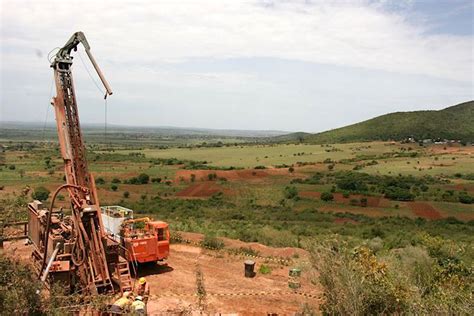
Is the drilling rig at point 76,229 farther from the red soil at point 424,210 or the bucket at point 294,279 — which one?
the red soil at point 424,210

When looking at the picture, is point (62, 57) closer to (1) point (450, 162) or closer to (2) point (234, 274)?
(2) point (234, 274)

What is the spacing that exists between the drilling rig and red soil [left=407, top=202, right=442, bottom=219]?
3323 centimetres

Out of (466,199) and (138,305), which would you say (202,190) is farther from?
(138,305)

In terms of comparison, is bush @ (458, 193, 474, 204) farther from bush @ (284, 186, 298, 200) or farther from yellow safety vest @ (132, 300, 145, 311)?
yellow safety vest @ (132, 300, 145, 311)

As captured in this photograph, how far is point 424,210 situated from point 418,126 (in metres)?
81.3

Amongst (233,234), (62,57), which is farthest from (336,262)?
(233,234)

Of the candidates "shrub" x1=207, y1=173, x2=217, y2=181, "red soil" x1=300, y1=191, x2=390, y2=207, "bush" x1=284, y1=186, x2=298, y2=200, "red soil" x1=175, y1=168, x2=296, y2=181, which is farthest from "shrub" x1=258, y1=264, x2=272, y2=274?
"red soil" x1=175, y1=168, x2=296, y2=181

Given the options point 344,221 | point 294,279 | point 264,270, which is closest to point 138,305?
point 294,279

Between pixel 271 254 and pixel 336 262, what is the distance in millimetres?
8342

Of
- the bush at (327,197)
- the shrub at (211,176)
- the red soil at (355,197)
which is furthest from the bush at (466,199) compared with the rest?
the shrub at (211,176)

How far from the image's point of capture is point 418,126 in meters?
114

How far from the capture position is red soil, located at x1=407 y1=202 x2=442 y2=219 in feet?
127

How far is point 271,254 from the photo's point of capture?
18266 millimetres

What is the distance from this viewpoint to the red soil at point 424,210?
127ft
